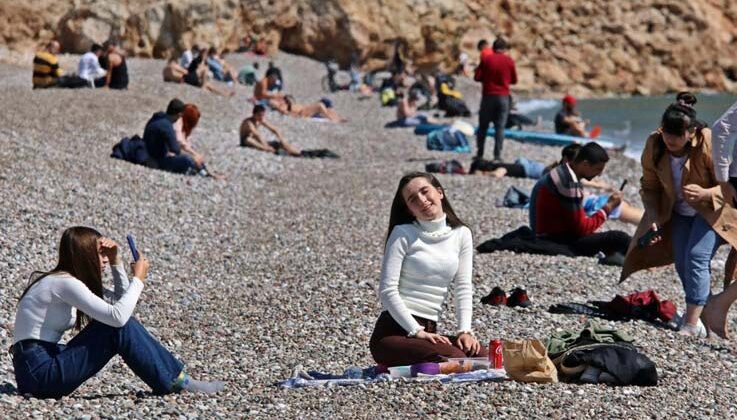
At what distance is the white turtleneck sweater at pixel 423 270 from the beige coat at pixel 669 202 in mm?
2295

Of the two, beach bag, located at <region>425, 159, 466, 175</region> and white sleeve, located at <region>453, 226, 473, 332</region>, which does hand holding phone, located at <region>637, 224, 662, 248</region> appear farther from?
beach bag, located at <region>425, 159, 466, 175</region>

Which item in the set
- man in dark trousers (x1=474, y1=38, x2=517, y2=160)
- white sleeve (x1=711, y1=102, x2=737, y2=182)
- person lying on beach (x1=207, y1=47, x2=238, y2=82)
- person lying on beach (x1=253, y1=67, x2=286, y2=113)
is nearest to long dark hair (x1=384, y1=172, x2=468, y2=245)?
white sleeve (x1=711, y1=102, x2=737, y2=182)

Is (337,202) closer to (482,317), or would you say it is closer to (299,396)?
(482,317)

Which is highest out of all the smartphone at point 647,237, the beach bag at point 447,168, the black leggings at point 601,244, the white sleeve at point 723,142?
the white sleeve at point 723,142

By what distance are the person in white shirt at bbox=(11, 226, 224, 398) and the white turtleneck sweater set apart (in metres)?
1.15

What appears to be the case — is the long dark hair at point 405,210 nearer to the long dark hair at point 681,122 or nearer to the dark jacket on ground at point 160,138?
the long dark hair at point 681,122

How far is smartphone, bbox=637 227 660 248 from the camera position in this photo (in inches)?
319

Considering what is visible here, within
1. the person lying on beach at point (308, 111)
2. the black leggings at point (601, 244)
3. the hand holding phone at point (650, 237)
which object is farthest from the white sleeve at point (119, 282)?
the person lying on beach at point (308, 111)

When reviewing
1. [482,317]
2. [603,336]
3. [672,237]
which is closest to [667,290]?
[672,237]

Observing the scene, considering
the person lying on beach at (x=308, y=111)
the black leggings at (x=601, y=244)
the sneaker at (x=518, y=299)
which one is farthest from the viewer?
the person lying on beach at (x=308, y=111)

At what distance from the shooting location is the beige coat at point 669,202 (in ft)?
25.2

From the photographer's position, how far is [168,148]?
15258mm

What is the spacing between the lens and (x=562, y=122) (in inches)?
936

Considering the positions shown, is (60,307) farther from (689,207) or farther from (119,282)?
(689,207)
